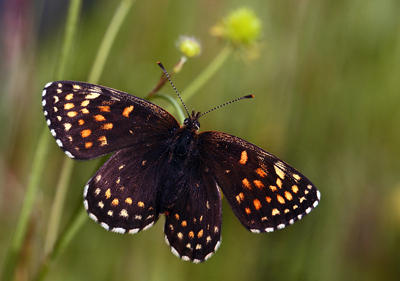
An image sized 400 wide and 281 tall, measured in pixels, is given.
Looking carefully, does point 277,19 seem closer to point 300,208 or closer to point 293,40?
point 293,40

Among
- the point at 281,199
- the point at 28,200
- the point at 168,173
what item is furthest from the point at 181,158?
the point at 28,200

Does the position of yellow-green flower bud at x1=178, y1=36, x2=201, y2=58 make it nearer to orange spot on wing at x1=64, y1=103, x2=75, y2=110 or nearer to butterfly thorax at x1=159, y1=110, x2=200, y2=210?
butterfly thorax at x1=159, y1=110, x2=200, y2=210

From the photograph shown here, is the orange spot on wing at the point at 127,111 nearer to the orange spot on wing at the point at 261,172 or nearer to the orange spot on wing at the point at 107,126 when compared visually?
the orange spot on wing at the point at 107,126

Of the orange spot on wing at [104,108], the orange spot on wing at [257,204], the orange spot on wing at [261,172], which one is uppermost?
the orange spot on wing at [104,108]

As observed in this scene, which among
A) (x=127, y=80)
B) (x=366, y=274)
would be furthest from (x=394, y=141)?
(x=127, y=80)

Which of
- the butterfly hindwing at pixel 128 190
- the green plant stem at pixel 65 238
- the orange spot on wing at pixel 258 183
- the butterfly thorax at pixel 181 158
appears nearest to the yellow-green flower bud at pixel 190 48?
the butterfly thorax at pixel 181 158

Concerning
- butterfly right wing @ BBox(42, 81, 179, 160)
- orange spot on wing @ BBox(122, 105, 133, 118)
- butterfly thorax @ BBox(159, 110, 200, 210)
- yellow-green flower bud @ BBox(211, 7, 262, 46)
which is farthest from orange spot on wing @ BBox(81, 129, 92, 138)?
yellow-green flower bud @ BBox(211, 7, 262, 46)

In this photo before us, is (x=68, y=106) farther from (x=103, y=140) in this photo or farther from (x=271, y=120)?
(x=271, y=120)
